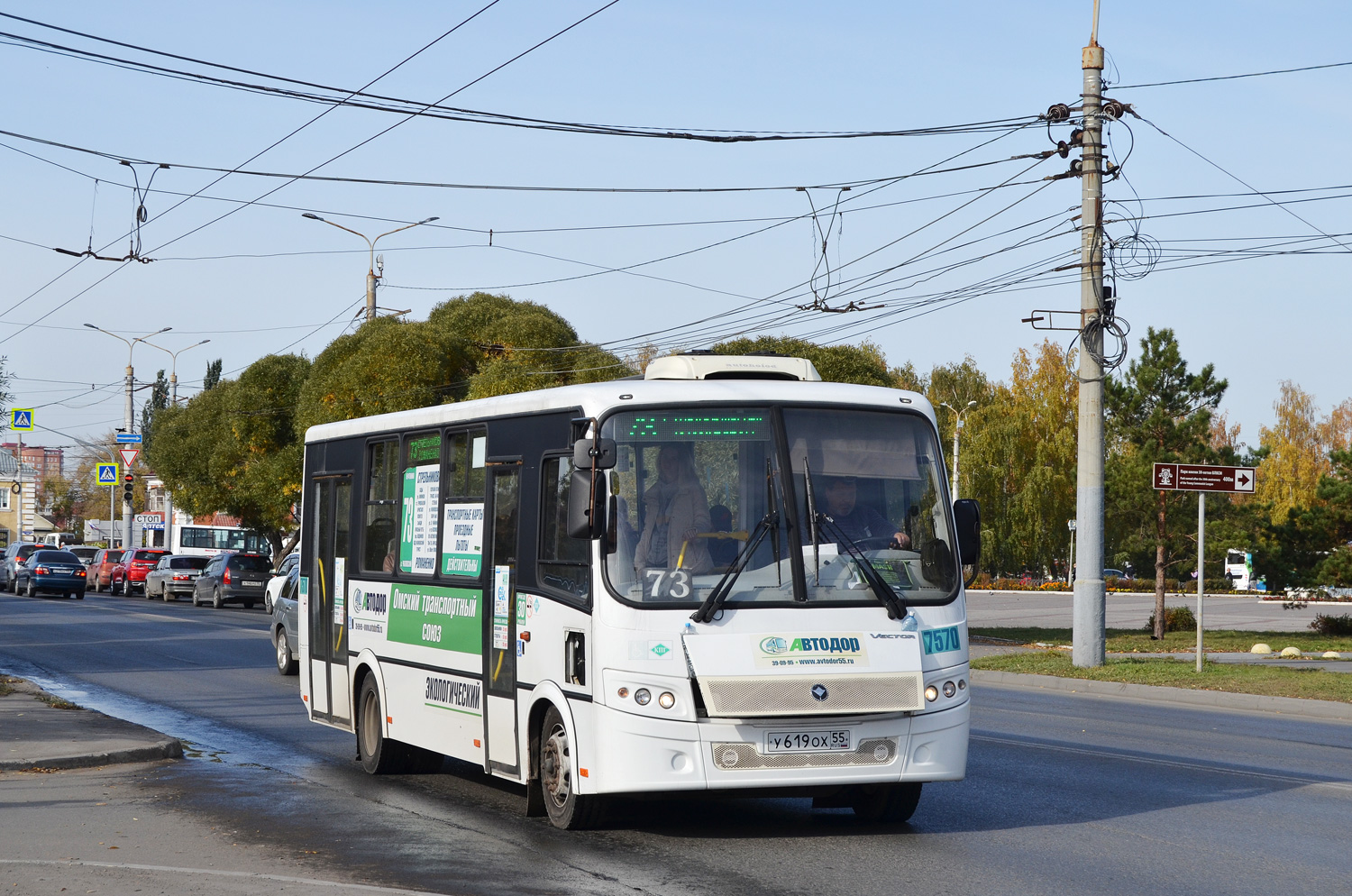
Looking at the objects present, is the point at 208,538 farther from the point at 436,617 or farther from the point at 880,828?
the point at 880,828

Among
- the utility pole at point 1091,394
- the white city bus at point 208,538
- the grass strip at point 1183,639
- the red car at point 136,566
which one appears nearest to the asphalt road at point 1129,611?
the grass strip at point 1183,639

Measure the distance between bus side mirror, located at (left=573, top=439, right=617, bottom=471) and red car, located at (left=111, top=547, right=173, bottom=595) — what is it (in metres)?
50.6

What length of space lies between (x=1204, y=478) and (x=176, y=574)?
130 feet

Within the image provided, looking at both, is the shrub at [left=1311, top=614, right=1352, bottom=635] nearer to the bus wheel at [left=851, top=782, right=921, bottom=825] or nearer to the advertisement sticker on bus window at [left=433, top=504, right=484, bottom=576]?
the bus wheel at [left=851, top=782, right=921, bottom=825]

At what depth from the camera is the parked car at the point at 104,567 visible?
199ft

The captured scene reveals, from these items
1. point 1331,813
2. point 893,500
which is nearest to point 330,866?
point 893,500

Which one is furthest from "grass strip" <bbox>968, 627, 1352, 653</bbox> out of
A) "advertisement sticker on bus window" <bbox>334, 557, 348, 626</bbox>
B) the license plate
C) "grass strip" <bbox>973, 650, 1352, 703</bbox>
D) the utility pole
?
the license plate

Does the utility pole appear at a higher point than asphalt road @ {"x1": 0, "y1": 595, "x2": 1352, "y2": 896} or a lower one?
higher

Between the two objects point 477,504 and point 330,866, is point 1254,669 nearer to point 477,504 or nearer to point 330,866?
point 477,504

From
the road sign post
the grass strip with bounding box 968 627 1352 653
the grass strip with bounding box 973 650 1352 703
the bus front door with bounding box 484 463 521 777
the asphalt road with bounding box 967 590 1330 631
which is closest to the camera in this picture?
the bus front door with bounding box 484 463 521 777

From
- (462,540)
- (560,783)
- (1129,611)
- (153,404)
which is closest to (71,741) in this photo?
(462,540)

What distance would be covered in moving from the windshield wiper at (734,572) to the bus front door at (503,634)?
1.79 meters

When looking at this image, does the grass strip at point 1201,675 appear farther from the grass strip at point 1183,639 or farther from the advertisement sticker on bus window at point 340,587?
the advertisement sticker on bus window at point 340,587

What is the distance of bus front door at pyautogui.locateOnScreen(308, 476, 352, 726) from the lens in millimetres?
12945
